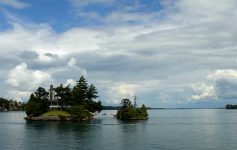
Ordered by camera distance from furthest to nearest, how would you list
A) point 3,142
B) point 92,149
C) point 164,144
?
point 3,142, point 164,144, point 92,149

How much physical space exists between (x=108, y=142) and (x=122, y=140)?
4.56m

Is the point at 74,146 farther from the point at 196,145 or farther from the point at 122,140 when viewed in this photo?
the point at 196,145

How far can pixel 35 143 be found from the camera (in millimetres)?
100250

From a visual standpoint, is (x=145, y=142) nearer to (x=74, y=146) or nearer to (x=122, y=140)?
(x=122, y=140)

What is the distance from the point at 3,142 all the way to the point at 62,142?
1420 centimetres

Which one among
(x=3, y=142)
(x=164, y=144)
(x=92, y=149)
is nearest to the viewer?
(x=92, y=149)

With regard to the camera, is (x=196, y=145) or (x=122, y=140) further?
(x=122, y=140)

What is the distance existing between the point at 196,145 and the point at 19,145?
131ft

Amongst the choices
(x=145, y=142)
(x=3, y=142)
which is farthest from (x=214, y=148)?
(x=3, y=142)

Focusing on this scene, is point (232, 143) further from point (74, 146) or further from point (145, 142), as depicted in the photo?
point (74, 146)

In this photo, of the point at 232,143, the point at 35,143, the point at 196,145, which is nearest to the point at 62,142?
the point at 35,143

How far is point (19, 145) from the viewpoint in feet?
316

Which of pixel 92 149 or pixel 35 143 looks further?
pixel 35 143

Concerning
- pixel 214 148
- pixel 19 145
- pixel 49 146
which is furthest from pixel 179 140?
pixel 19 145
